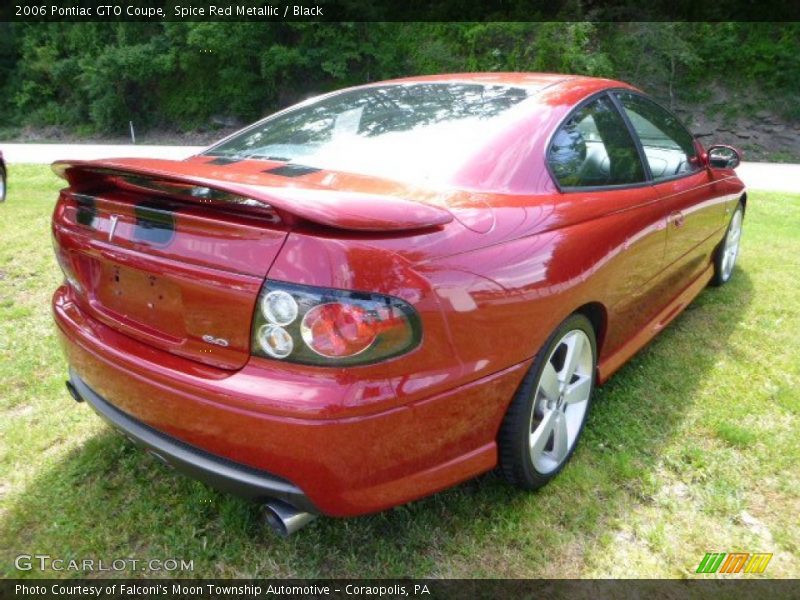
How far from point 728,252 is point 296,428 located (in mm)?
4018

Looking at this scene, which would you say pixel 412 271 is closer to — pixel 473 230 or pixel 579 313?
pixel 473 230

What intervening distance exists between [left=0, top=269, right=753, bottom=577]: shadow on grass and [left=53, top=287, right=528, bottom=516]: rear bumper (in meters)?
0.32

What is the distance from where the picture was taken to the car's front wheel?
194cm

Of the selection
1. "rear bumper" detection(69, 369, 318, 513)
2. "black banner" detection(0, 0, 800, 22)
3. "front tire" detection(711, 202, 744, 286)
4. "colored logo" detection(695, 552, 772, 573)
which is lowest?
A: "colored logo" detection(695, 552, 772, 573)

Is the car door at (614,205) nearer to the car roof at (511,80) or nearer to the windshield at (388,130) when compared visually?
the car roof at (511,80)

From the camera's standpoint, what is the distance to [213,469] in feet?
5.30

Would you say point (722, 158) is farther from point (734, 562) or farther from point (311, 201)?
point (311, 201)

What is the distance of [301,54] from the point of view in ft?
85.6

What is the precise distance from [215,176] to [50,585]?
4.55ft

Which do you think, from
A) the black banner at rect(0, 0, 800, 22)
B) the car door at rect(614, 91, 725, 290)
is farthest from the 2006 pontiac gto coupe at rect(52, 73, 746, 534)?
the black banner at rect(0, 0, 800, 22)

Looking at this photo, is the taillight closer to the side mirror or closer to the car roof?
the car roof

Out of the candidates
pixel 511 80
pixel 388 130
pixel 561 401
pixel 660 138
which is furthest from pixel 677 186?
pixel 388 130

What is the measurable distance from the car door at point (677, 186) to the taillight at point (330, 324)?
1.87 m

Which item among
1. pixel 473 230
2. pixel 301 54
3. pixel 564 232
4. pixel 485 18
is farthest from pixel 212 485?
pixel 301 54
